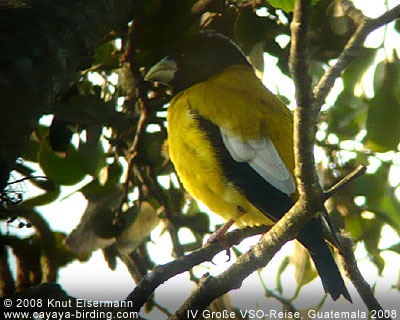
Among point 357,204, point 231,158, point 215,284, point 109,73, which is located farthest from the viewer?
point 109,73

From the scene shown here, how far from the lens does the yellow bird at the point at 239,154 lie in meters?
2.81

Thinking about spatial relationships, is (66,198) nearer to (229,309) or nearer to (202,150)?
(202,150)

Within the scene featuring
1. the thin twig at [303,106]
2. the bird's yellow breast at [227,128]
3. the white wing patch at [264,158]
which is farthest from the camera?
the bird's yellow breast at [227,128]

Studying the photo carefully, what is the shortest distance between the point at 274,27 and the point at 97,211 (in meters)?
1.35

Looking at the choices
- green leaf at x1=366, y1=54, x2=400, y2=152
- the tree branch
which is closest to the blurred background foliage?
green leaf at x1=366, y1=54, x2=400, y2=152

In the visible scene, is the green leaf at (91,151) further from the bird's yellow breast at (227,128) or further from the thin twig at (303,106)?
the thin twig at (303,106)

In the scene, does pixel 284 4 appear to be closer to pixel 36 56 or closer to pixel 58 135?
pixel 36 56

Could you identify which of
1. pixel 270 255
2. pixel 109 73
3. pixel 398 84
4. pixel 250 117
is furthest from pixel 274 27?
pixel 270 255

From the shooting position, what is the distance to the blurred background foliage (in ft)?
8.94

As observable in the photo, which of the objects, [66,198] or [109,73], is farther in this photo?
[109,73]

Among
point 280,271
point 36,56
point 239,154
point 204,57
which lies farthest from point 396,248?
point 36,56

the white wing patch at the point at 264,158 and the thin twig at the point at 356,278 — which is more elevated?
the white wing patch at the point at 264,158

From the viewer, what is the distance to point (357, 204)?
3.22 meters

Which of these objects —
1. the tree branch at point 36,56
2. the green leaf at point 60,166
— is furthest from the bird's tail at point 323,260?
the tree branch at point 36,56
